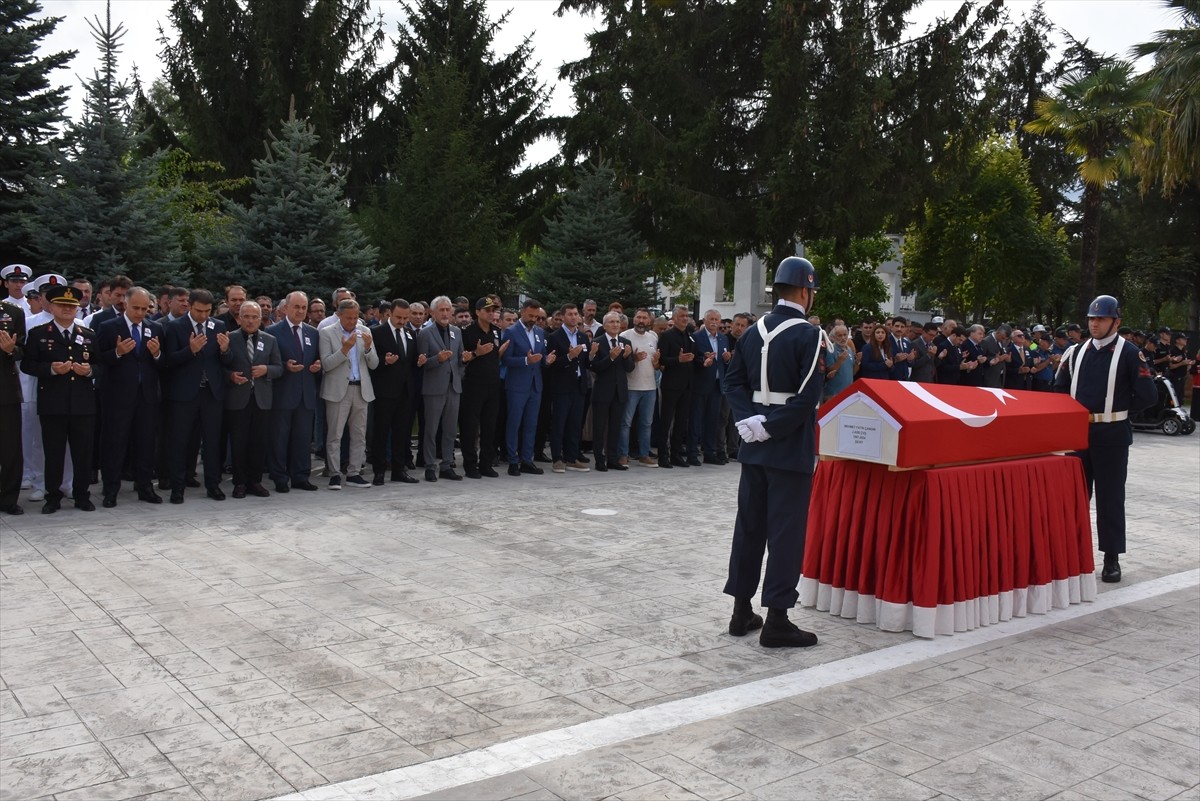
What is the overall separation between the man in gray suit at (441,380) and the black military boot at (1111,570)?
717 cm

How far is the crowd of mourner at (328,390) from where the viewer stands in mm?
9688

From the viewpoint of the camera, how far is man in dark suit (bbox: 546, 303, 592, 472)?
13391 millimetres

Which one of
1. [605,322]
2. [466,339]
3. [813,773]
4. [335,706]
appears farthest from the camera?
[605,322]

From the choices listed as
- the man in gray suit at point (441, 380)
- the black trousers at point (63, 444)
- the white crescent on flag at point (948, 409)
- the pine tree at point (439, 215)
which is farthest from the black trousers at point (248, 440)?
the pine tree at point (439, 215)

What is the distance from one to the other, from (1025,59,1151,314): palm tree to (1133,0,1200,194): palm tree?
41 cm

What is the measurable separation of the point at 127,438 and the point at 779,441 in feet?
24.1

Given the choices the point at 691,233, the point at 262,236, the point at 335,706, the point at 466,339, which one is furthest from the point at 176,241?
the point at 335,706

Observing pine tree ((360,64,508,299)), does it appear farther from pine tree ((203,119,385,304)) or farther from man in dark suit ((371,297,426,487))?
man in dark suit ((371,297,426,487))

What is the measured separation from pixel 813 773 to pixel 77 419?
7.96 meters

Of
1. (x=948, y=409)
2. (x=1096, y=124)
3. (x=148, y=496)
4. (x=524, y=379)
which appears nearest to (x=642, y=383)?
(x=524, y=379)

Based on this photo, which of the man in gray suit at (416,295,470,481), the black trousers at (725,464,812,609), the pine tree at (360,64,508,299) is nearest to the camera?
the black trousers at (725,464,812,609)

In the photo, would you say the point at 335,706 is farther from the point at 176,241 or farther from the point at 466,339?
the point at 176,241

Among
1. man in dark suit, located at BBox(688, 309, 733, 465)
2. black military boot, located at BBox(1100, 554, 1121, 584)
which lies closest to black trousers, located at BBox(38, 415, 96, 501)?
man in dark suit, located at BBox(688, 309, 733, 465)

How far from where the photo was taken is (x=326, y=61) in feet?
82.4
